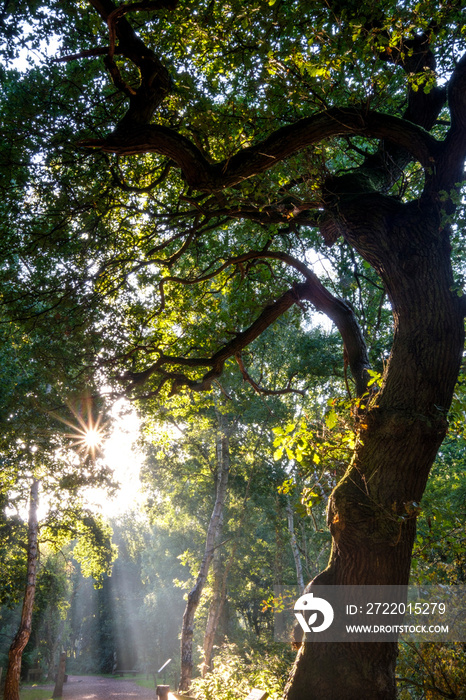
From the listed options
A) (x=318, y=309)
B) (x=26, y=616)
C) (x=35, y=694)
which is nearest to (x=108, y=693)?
(x=35, y=694)

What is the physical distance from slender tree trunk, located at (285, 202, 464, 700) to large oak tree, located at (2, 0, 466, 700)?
11 millimetres

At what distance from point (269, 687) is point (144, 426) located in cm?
494

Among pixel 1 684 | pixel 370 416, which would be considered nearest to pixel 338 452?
pixel 370 416

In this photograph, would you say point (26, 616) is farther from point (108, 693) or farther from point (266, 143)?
point (266, 143)

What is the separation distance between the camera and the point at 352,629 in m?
2.83

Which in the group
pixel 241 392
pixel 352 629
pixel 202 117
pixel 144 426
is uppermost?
pixel 241 392

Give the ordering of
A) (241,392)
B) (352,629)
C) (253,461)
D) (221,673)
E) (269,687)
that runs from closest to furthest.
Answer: (352,629), (269,687), (221,673), (241,392), (253,461)

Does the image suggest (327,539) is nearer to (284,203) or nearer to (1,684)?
(1,684)

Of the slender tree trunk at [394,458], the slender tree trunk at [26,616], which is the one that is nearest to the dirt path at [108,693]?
the slender tree trunk at [26,616]

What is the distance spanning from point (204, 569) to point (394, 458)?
459 inches

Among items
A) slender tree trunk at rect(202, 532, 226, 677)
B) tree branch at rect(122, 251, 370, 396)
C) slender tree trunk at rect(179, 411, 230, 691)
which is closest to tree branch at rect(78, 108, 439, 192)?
tree branch at rect(122, 251, 370, 396)

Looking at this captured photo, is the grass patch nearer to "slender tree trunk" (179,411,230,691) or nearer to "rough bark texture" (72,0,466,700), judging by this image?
"slender tree trunk" (179,411,230,691)

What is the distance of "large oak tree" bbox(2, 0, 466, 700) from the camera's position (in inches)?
121

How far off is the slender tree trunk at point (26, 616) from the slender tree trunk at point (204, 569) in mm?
4689
